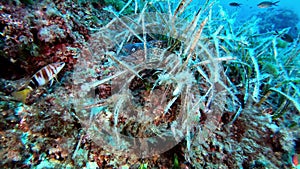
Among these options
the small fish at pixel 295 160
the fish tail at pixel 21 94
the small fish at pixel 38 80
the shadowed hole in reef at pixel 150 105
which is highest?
the small fish at pixel 38 80

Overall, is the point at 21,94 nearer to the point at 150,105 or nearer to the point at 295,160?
the point at 150,105

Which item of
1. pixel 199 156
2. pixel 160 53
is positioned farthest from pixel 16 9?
pixel 199 156

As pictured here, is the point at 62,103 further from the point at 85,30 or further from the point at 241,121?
the point at 241,121

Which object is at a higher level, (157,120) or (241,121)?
(157,120)

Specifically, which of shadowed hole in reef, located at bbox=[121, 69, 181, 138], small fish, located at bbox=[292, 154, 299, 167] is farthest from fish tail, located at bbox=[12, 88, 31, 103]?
small fish, located at bbox=[292, 154, 299, 167]

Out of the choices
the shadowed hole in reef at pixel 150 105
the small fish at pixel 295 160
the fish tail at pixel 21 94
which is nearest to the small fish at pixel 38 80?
the fish tail at pixel 21 94

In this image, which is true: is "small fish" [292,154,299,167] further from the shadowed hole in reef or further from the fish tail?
the fish tail

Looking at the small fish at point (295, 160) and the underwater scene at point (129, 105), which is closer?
the underwater scene at point (129, 105)

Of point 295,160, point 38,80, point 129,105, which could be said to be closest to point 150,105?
point 129,105

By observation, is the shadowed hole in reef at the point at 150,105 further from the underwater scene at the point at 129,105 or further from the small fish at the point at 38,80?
the small fish at the point at 38,80
